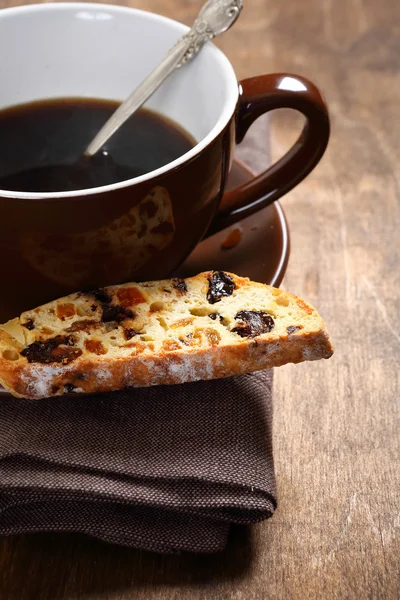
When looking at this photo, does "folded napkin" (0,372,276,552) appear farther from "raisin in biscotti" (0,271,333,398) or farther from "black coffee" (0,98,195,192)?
"black coffee" (0,98,195,192)

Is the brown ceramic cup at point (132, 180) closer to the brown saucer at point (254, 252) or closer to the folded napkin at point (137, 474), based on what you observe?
the brown saucer at point (254, 252)

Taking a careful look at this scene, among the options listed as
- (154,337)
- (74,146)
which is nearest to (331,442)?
(154,337)

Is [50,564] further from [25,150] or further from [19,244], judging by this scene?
[25,150]

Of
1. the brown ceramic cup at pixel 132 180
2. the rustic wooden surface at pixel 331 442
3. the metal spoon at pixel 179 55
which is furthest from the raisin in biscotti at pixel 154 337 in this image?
the metal spoon at pixel 179 55

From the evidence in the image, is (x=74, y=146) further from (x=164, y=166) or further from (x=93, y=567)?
(x=93, y=567)

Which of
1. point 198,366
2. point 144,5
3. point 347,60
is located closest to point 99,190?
point 198,366

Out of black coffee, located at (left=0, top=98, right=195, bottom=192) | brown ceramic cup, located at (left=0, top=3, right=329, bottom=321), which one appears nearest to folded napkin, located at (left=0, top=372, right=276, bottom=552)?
brown ceramic cup, located at (left=0, top=3, right=329, bottom=321)
